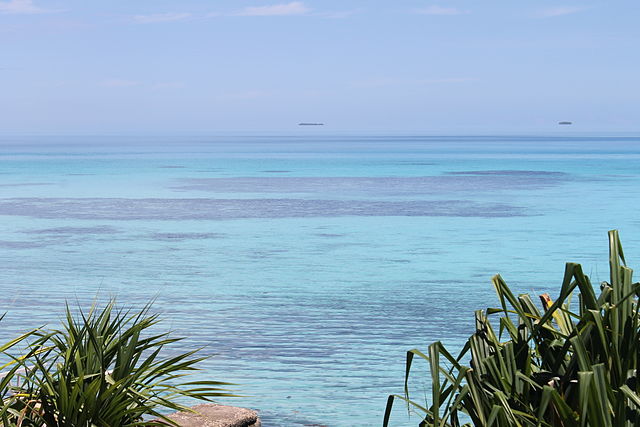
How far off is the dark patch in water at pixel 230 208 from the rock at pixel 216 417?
64.6 feet

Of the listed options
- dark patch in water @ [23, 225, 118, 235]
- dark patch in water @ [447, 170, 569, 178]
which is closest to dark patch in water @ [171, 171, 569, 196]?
dark patch in water @ [447, 170, 569, 178]

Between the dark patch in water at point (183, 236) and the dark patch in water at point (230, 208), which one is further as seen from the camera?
the dark patch in water at point (230, 208)

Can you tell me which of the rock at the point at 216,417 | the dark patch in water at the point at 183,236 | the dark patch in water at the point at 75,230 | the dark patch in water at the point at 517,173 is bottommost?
the rock at the point at 216,417

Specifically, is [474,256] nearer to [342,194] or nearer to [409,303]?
[409,303]

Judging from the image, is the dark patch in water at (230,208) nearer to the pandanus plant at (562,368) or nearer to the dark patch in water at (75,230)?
the dark patch in water at (75,230)

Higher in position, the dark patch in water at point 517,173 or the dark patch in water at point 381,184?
the dark patch in water at point 517,173

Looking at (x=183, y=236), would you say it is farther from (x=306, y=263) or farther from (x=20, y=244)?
(x=306, y=263)

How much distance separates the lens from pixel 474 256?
1845 cm

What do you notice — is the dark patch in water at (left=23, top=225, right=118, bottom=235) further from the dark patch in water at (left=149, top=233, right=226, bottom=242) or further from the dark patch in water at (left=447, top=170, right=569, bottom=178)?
the dark patch in water at (left=447, top=170, right=569, bottom=178)

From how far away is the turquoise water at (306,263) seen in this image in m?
9.48

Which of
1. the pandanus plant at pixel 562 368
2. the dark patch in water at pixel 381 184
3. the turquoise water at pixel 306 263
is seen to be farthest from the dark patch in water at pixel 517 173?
the pandanus plant at pixel 562 368

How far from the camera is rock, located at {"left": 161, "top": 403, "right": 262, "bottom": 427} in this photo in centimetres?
599

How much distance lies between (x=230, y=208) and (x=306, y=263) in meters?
11.7

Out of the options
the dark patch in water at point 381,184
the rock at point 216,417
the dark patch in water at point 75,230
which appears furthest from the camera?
the dark patch in water at point 381,184
